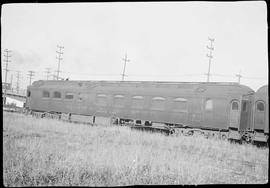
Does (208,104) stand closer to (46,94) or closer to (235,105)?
(235,105)

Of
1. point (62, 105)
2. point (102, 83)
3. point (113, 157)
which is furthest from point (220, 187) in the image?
point (62, 105)

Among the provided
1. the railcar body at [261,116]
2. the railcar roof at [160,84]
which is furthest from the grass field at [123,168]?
the railcar roof at [160,84]

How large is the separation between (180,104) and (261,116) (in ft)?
16.1

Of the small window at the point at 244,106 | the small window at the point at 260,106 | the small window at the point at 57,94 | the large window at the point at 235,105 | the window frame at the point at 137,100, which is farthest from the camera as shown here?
the small window at the point at 57,94

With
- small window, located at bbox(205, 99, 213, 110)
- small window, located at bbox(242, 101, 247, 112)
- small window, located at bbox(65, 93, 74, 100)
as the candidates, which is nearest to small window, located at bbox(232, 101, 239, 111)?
small window, located at bbox(242, 101, 247, 112)

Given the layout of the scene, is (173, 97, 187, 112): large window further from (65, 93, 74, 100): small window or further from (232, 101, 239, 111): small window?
(65, 93, 74, 100): small window

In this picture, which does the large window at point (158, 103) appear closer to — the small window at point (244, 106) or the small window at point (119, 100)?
the small window at point (119, 100)

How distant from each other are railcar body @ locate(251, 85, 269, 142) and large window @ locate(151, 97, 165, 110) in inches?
228

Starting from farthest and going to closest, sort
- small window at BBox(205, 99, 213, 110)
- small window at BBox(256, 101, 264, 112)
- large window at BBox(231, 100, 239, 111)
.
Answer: small window at BBox(205, 99, 213, 110), large window at BBox(231, 100, 239, 111), small window at BBox(256, 101, 264, 112)

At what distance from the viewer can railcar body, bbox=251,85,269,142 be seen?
44.3ft

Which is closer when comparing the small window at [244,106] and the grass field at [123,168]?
the grass field at [123,168]

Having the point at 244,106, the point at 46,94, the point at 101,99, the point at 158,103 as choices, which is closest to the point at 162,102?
the point at 158,103

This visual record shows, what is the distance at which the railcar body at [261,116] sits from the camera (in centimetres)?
1349

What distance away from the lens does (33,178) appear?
589cm
